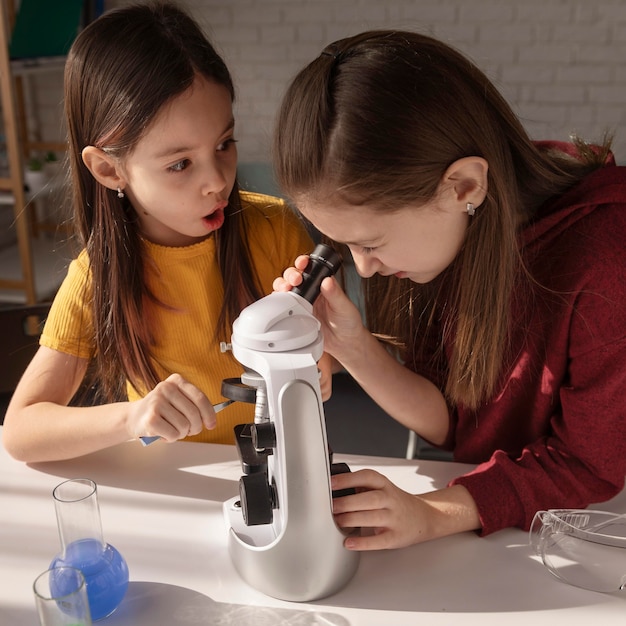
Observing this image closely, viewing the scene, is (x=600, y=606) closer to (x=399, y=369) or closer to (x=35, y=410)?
(x=399, y=369)

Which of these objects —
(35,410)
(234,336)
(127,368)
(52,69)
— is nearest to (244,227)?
(127,368)

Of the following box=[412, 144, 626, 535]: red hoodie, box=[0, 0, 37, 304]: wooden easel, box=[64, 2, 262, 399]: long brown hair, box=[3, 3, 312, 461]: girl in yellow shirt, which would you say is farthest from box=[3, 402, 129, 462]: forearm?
box=[0, 0, 37, 304]: wooden easel

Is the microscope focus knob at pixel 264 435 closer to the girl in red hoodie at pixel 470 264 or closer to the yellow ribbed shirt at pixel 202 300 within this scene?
the girl in red hoodie at pixel 470 264

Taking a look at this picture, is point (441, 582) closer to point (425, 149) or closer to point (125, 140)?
point (425, 149)

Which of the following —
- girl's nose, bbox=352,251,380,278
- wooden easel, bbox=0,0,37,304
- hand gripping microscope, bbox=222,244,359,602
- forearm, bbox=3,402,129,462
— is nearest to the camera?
hand gripping microscope, bbox=222,244,359,602

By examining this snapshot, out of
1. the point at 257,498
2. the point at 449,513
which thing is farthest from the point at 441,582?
the point at 257,498

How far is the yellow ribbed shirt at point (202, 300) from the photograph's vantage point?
1488 mm

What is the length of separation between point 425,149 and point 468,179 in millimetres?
94

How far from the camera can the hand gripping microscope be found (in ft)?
2.95

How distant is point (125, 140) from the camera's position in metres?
1.26

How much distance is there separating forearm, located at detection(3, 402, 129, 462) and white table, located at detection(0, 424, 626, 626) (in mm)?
37

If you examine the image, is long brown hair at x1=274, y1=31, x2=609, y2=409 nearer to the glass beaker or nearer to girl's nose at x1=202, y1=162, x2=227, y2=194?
girl's nose at x1=202, y1=162, x2=227, y2=194

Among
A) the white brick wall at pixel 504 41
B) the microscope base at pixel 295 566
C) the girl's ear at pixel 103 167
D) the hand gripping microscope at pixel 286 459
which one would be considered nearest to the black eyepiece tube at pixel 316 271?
the hand gripping microscope at pixel 286 459

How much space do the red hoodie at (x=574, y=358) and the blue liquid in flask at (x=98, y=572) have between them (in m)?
0.48
